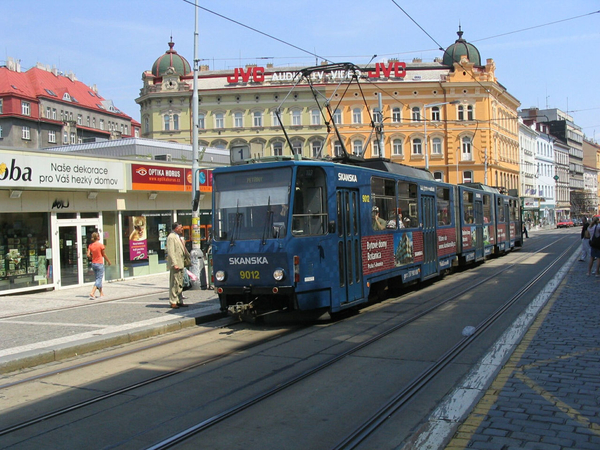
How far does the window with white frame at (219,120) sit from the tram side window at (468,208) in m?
45.5

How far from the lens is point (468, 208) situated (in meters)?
21.9

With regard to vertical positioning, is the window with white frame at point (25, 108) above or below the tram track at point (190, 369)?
above

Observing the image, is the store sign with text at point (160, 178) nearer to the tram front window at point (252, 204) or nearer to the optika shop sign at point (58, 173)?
the optika shop sign at point (58, 173)

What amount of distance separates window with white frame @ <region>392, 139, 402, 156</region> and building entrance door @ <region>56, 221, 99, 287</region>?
49.5 meters

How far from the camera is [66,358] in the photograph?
8.95m

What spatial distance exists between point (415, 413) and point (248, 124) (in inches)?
2350

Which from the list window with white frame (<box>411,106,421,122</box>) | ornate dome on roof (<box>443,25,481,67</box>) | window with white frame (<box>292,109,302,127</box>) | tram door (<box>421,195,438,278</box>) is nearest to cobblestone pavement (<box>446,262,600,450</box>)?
tram door (<box>421,195,438,278</box>)

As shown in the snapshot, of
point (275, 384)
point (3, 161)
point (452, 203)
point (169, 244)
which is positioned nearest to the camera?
point (275, 384)

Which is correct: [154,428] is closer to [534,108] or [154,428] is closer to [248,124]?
[248,124]

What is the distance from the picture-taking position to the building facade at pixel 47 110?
70438 millimetres

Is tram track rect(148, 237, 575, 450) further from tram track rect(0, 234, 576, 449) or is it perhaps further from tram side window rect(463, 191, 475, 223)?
tram side window rect(463, 191, 475, 223)

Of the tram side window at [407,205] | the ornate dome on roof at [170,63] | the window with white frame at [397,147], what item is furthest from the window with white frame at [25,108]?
the tram side window at [407,205]

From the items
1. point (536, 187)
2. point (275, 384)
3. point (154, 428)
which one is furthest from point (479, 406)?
point (536, 187)

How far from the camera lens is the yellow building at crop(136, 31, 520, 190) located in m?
63.3
